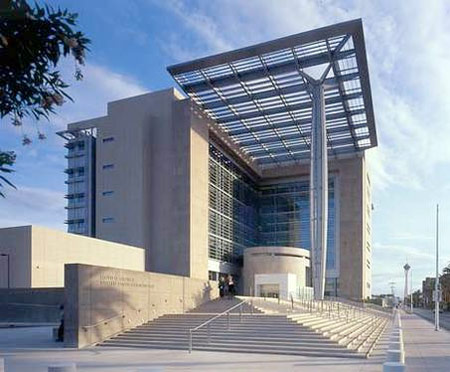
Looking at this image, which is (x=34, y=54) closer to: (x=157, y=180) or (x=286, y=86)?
(x=286, y=86)

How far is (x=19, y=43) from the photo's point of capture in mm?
5148

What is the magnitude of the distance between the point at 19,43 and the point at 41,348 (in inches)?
748

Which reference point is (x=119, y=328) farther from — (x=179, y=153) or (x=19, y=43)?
(x=179, y=153)

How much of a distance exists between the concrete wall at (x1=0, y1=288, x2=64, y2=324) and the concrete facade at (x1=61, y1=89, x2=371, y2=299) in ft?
66.2

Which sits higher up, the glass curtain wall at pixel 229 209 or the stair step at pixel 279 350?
the glass curtain wall at pixel 229 209

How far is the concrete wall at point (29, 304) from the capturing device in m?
37.9

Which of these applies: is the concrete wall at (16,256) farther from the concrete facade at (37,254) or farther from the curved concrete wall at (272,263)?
the curved concrete wall at (272,263)

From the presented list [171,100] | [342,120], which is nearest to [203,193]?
[171,100]

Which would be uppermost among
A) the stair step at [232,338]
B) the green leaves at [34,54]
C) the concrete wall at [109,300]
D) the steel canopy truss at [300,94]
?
the steel canopy truss at [300,94]

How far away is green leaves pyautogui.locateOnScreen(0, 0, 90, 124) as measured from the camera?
203 inches

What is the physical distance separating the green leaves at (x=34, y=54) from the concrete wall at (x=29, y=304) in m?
34.3

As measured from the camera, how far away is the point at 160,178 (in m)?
62.4

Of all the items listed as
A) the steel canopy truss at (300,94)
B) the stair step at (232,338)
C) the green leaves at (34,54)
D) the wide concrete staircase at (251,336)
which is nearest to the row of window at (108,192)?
the steel canopy truss at (300,94)

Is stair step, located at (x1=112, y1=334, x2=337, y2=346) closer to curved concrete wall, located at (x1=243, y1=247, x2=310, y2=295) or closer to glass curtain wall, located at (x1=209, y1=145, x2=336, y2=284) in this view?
glass curtain wall, located at (x1=209, y1=145, x2=336, y2=284)
